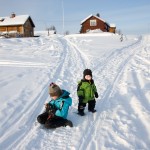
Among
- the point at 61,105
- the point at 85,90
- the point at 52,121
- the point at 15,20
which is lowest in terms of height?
the point at 52,121

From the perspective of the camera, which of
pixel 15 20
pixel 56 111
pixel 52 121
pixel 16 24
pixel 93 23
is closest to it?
pixel 52 121

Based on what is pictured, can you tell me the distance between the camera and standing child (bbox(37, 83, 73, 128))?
5889mm

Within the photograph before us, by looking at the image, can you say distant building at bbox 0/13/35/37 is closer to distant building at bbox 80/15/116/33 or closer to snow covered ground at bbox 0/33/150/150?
distant building at bbox 80/15/116/33

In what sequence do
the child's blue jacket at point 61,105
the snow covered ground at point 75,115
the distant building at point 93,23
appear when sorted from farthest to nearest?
the distant building at point 93,23 < the child's blue jacket at point 61,105 < the snow covered ground at point 75,115

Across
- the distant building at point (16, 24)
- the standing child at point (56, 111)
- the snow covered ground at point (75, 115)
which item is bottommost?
the snow covered ground at point (75, 115)

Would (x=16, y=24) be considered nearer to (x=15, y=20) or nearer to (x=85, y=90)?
(x=15, y=20)

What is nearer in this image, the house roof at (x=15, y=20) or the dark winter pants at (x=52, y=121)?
the dark winter pants at (x=52, y=121)

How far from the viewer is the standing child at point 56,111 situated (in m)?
5.89

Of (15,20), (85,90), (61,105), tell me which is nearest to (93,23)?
(15,20)

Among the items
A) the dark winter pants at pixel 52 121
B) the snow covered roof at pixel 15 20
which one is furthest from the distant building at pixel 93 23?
the dark winter pants at pixel 52 121

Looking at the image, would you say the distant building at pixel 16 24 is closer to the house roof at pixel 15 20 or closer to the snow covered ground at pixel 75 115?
the house roof at pixel 15 20

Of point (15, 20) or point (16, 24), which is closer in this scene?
point (16, 24)

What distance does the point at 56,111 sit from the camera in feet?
19.7

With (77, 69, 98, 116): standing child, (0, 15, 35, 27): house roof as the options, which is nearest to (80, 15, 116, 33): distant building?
(0, 15, 35, 27): house roof
